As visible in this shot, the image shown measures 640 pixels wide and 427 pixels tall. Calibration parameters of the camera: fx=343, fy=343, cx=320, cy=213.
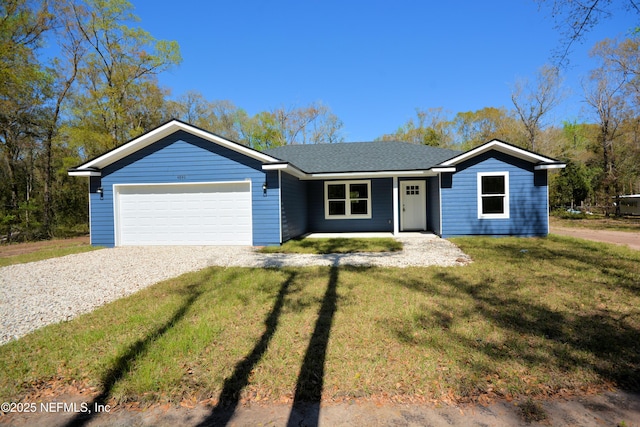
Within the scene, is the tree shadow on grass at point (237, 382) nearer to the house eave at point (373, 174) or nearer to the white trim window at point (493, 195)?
the house eave at point (373, 174)

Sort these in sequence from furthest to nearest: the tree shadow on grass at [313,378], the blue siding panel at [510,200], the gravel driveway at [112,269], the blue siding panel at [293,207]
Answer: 1. the blue siding panel at [510,200]
2. the blue siding panel at [293,207]
3. the gravel driveway at [112,269]
4. the tree shadow on grass at [313,378]

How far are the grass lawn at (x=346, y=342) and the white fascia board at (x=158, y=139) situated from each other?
5584mm

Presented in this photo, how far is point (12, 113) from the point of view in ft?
57.0

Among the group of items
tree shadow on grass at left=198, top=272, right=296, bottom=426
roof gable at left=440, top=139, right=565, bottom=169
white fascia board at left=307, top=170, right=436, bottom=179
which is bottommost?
tree shadow on grass at left=198, top=272, right=296, bottom=426

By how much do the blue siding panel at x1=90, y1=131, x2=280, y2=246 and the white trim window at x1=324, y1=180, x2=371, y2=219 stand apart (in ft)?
14.5

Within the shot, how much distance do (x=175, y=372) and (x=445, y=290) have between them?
4181 mm

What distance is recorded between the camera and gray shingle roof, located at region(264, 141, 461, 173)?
1357cm

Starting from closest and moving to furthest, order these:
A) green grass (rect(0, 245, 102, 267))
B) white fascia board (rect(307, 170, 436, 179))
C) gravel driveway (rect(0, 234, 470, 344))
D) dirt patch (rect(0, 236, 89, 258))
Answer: gravel driveway (rect(0, 234, 470, 344))
green grass (rect(0, 245, 102, 267))
dirt patch (rect(0, 236, 89, 258))
white fascia board (rect(307, 170, 436, 179))

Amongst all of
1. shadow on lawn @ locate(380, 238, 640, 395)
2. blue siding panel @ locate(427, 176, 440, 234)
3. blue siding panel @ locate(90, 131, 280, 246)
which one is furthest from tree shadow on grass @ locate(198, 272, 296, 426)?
blue siding panel @ locate(427, 176, 440, 234)

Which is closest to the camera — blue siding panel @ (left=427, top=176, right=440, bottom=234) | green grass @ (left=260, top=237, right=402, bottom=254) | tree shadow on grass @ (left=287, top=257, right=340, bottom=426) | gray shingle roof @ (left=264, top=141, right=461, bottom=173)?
tree shadow on grass @ (left=287, top=257, right=340, bottom=426)

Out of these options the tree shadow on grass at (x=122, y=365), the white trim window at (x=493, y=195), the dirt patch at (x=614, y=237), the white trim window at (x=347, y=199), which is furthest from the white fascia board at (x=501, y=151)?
the tree shadow on grass at (x=122, y=365)

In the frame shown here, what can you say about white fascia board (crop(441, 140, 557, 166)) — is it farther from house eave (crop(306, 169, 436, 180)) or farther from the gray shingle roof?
the gray shingle roof

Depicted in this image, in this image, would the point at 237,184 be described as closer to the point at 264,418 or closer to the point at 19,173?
the point at 264,418

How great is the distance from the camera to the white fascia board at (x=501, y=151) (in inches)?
449
